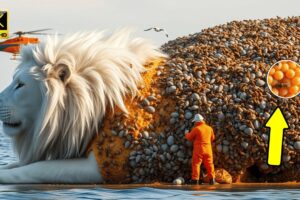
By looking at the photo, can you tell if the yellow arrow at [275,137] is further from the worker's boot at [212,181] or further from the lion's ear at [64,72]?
the lion's ear at [64,72]

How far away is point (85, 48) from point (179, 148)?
2.65 meters

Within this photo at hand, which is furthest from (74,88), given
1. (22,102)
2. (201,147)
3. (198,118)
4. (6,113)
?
(201,147)

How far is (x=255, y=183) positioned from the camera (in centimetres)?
1803

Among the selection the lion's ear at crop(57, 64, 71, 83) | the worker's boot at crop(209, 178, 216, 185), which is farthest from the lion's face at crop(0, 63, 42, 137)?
the worker's boot at crop(209, 178, 216, 185)

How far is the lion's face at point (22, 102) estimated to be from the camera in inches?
718

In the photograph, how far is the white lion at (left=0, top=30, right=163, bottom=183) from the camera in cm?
1786

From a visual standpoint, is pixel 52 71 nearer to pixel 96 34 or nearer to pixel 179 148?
pixel 96 34

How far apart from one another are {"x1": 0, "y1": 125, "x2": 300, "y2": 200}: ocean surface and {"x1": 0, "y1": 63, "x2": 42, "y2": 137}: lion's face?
154cm

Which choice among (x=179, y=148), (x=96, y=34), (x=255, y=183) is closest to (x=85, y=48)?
(x=96, y=34)

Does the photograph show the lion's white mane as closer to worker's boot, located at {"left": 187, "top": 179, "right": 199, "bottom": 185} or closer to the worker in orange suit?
the worker in orange suit

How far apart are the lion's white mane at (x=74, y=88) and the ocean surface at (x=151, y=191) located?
1324 millimetres

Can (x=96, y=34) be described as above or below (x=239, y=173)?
above

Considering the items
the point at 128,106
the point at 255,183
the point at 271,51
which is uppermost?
the point at 271,51

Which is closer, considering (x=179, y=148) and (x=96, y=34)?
(x=179, y=148)
